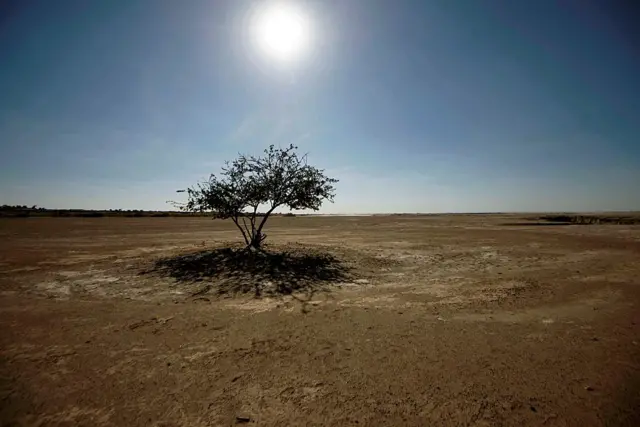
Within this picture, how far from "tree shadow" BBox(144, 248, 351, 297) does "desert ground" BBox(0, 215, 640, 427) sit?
131 mm

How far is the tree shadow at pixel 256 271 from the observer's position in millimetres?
10156

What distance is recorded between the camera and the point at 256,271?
12.1 meters

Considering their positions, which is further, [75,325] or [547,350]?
[75,325]

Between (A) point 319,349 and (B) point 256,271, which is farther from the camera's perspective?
(B) point 256,271

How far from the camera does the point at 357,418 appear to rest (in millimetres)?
3771

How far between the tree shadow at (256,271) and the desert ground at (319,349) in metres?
0.13

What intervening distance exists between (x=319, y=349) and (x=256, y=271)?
22.8 feet

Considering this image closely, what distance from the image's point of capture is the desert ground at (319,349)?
3.93 meters

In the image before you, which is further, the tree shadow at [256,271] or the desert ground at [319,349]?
the tree shadow at [256,271]

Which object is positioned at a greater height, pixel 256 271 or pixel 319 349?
pixel 256 271

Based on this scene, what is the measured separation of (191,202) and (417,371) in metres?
15.5

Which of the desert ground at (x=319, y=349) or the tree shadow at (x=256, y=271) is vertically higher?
the tree shadow at (x=256, y=271)

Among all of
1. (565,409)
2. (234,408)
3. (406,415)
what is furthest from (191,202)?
(565,409)

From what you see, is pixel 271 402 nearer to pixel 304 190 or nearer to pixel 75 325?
pixel 75 325
